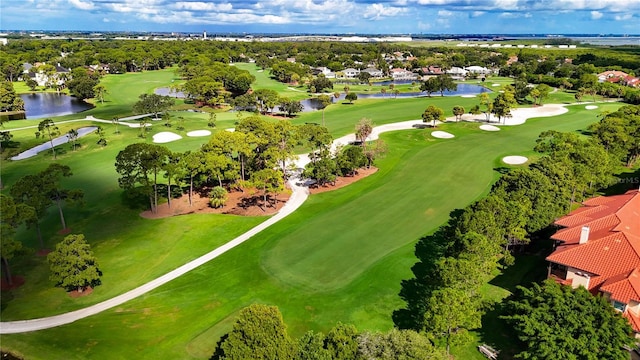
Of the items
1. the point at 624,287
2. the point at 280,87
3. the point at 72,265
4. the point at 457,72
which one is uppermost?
the point at 457,72

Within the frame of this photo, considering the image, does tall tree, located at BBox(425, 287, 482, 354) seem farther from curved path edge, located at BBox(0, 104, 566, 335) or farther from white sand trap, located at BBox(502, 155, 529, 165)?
white sand trap, located at BBox(502, 155, 529, 165)

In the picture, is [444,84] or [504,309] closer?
[504,309]

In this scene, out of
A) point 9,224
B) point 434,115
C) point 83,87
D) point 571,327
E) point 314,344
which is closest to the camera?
point 314,344

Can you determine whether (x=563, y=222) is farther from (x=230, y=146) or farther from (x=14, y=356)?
(x=14, y=356)

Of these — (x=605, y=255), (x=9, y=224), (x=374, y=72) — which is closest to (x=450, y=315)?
(x=605, y=255)

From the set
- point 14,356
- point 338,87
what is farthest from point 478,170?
point 338,87

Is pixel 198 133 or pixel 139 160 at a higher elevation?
pixel 139 160

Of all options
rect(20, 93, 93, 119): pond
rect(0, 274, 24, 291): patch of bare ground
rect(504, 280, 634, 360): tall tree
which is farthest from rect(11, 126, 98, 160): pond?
rect(504, 280, 634, 360): tall tree

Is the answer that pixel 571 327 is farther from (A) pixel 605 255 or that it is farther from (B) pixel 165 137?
(B) pixel 165 137
